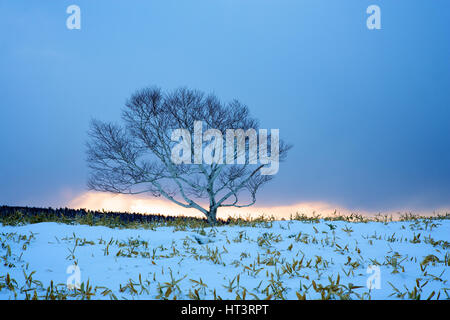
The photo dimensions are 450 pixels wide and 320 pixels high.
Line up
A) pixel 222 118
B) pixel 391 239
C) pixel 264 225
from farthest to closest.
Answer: pixel 222 118 → pixel 264 225 → pixel 391 239

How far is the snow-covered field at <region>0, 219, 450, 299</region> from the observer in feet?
12.7

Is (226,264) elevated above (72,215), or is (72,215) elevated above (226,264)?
(226,264)

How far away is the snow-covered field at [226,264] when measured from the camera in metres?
3.87

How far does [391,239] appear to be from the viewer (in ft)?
22.9

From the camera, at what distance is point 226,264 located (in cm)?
499

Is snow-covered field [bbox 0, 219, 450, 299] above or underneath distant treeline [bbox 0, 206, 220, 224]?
above

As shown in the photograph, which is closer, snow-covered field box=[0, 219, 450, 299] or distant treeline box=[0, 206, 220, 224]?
snow-covered field box=[0, 219, 450, 299]

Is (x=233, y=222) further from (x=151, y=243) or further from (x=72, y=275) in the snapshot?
(x=72, y=275)

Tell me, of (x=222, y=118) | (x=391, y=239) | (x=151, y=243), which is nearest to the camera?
(x=151, y=243)

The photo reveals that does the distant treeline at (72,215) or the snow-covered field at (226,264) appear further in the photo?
the distant treeline at (72,215)

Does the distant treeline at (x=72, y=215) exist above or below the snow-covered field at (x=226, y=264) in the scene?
below

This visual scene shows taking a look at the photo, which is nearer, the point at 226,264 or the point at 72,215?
the point at 226,264

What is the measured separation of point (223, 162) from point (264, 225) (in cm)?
950
